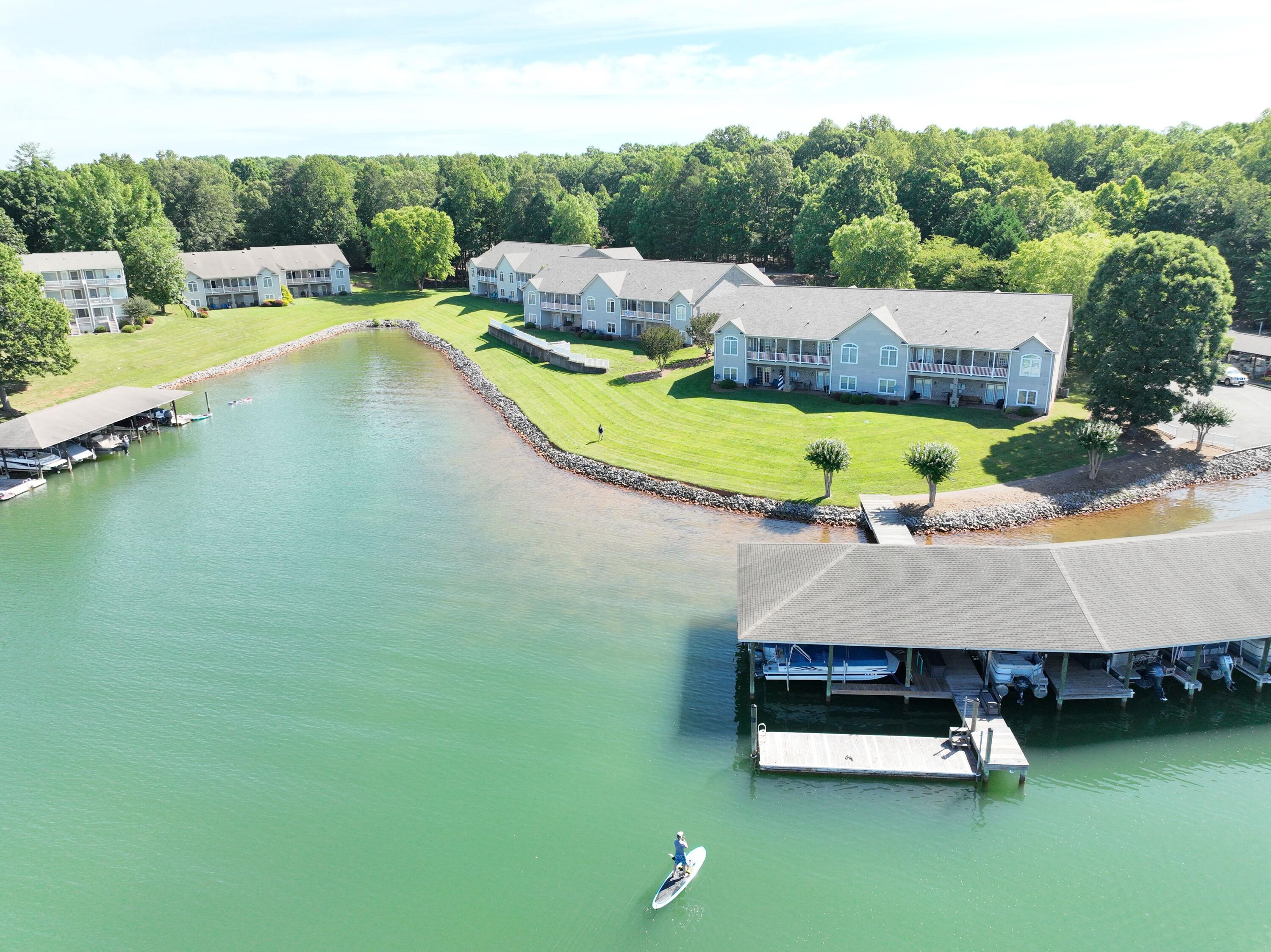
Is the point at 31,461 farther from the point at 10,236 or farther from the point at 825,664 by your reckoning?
the point at 825,664

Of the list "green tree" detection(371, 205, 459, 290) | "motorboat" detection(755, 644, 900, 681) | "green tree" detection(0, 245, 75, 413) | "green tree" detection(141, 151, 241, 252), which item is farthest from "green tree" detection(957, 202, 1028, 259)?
"green tree" detection(141, 151, 241, 252)

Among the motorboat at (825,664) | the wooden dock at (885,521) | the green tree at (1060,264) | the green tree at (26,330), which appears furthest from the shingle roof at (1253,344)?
the green tree at (26,330)

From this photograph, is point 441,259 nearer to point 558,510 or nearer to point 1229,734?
point 558,510

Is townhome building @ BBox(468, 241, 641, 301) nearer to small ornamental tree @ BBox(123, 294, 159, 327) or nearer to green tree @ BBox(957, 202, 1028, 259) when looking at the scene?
green tree @ BBox(957, 202, 1028, 259)

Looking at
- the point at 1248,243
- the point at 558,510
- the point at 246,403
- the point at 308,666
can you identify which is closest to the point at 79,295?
the point at 246,403

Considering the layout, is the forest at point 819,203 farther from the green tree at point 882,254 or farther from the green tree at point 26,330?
the green tree at point 26,330
